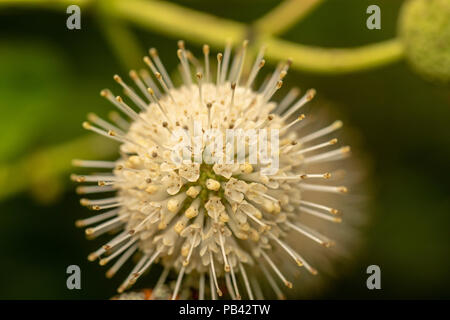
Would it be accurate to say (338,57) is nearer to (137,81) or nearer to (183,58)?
(183,58)

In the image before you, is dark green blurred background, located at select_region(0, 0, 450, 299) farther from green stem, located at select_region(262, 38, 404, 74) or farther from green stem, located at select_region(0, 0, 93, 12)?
green stem, located at select_region(262, 38, 404, 74)

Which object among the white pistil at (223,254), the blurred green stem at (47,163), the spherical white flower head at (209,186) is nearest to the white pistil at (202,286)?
the spherical white flower head at (209,186)

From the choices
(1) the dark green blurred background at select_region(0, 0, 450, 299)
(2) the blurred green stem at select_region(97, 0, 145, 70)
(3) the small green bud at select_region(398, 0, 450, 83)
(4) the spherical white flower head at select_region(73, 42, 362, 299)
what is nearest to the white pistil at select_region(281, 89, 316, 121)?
(4) the spherical white flower head at select_region(73, 42, 362, 299)

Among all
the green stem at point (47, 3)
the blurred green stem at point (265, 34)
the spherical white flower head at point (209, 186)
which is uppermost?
the green stem at point (47, 3)

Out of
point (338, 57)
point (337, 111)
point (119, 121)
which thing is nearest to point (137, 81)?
point (119, 121)

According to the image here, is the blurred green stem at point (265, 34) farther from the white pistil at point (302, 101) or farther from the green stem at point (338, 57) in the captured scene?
the white pistil at point (302, 101)

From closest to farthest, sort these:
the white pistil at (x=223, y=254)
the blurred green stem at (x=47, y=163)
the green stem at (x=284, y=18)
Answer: the white pistil at (x=223, y=254)
the green stem at (x=284, y=18)
the blurred green stem at (x=47, y=163)
